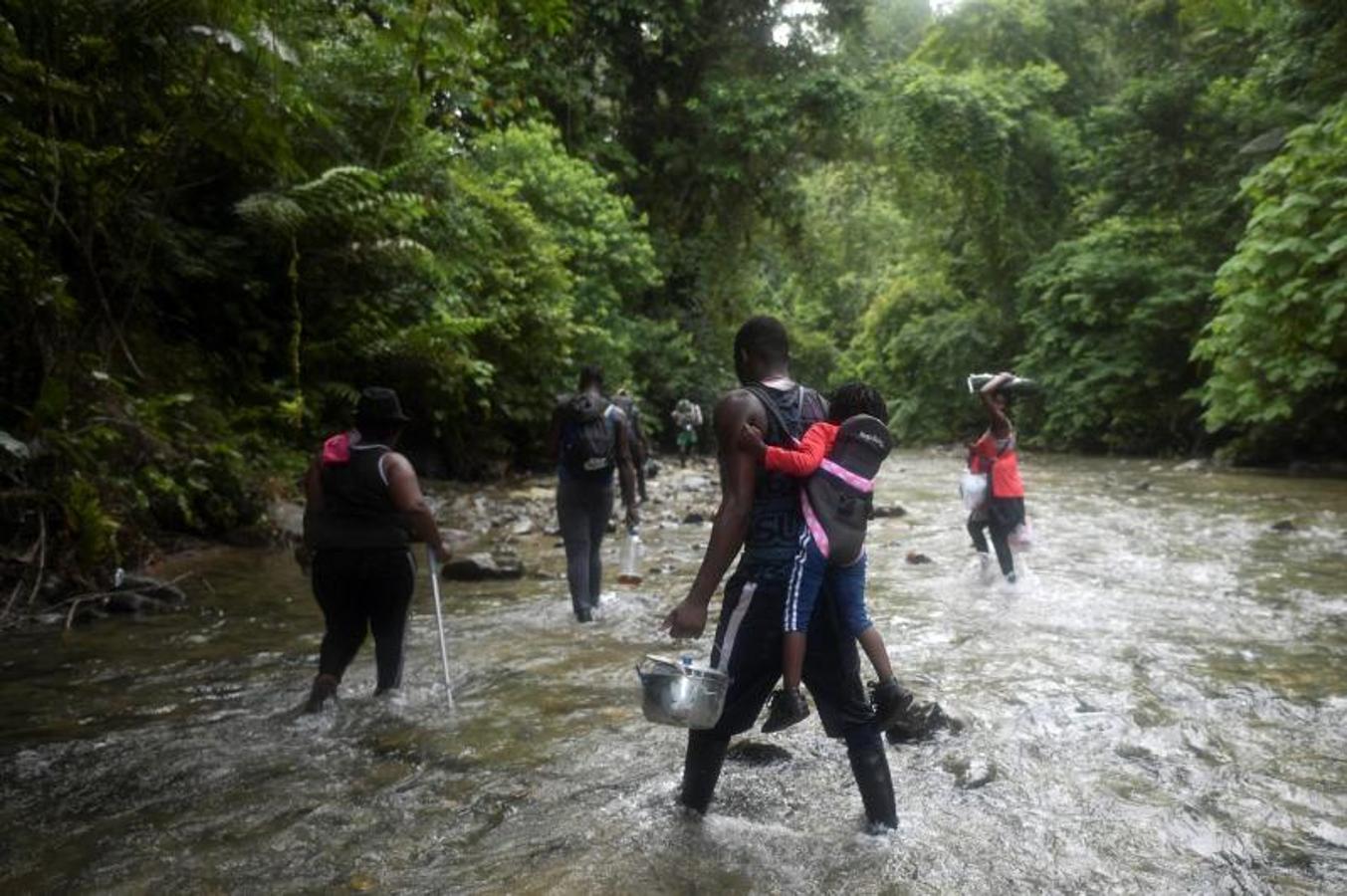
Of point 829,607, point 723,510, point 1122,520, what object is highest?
point 723,510

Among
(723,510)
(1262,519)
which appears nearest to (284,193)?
(723,510)

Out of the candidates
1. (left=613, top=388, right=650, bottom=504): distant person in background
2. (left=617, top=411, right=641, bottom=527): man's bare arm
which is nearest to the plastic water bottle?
(left=617, top=411, right=641, bottom=527): man's bare arm

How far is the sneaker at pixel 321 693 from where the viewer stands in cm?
516

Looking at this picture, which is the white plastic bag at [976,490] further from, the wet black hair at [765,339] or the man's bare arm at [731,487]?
the man's bare arm at [731,487]

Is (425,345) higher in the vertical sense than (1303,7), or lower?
lower

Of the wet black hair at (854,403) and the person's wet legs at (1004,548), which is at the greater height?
the wet black hair at (854,403)

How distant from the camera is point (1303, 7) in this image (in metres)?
16.5

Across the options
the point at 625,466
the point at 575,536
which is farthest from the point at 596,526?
the point at 625,466

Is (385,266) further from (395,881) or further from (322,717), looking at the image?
(395,881)

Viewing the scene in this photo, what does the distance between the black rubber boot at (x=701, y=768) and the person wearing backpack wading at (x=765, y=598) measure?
0.02 meters

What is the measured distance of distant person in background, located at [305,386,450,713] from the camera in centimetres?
502

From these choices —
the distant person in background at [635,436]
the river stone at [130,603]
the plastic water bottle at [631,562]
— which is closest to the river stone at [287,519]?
the river stone at [130,603]

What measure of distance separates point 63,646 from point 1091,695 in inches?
254

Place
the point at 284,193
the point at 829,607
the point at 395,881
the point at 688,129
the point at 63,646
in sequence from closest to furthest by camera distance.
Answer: the point at 395,881
the point at 829,607
the point at 63,646
the point at 284,193
the point at 688,129
